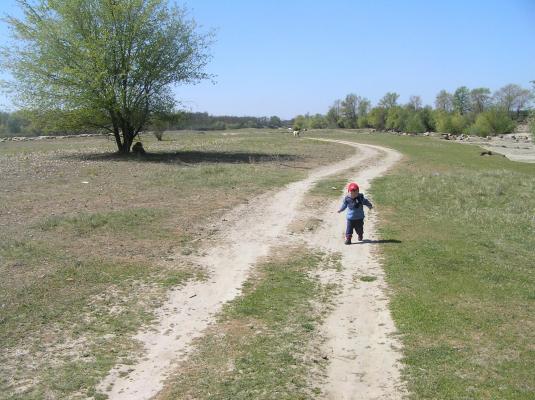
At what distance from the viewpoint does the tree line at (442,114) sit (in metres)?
113

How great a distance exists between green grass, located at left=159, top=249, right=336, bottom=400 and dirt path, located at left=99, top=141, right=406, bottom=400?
0.29 meters

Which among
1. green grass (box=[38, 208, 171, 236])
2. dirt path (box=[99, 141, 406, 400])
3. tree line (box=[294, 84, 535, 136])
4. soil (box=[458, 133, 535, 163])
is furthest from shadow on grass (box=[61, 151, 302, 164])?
tree line (box=[294, 84, 535, 136])

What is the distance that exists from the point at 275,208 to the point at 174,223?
4.21 m

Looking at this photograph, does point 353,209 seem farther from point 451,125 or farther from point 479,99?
point 479,99

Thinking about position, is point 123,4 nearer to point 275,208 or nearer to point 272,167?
point 272,167

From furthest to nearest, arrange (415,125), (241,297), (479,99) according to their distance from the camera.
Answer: (479,99), (415,125), (241,297)

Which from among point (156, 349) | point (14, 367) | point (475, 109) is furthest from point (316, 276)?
point (475, 109)

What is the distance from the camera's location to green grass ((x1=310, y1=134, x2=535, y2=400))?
6805mm

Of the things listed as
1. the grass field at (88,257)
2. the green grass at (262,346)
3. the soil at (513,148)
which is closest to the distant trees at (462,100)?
the soil at (513,148)

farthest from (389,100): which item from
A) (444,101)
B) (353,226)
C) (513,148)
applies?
(353,226)

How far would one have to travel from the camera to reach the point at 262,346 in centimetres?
768

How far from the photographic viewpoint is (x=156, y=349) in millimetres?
7629

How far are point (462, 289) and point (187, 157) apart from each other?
1116 inches

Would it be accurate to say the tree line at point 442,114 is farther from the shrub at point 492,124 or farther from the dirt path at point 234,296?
the dirt path at point 234,296
